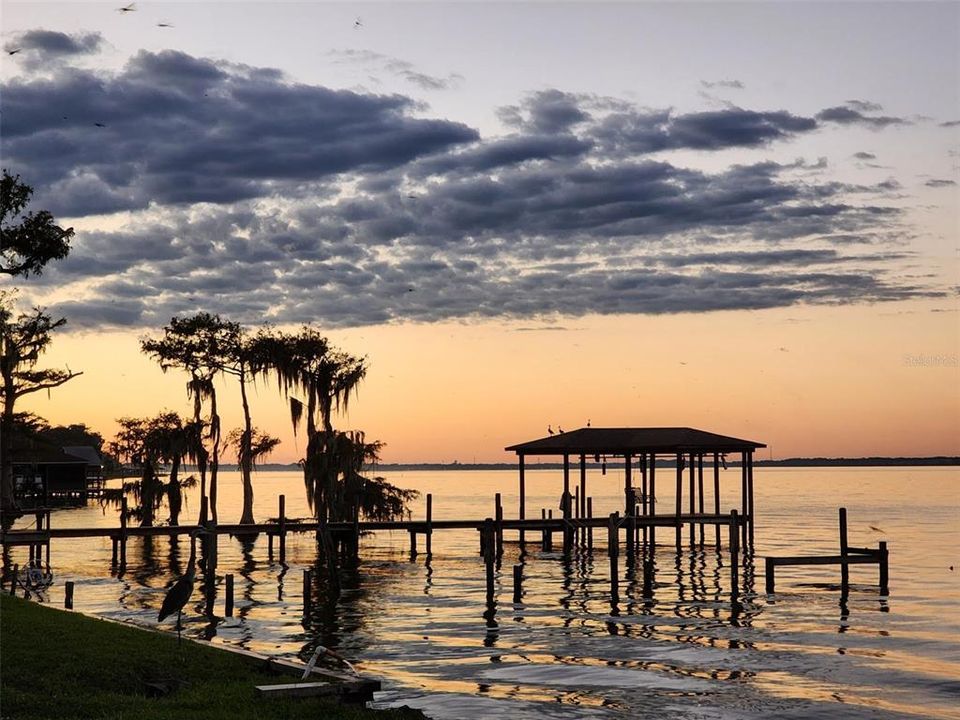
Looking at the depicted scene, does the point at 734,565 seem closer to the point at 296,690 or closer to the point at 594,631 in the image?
the point at 594,631

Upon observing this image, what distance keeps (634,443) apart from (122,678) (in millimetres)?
43785

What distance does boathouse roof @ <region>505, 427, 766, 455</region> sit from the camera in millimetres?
61062

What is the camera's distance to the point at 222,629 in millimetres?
34344

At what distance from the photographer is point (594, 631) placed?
35.2 meters

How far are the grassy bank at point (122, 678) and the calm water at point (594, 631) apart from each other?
430 centimetres

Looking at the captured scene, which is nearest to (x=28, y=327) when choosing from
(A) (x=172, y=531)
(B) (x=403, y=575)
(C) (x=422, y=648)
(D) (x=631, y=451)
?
(A) (x=172, y=531)

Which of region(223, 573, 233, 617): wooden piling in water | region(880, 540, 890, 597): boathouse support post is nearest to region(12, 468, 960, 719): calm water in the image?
region(223, 573, 233, 617): wooden piling in water

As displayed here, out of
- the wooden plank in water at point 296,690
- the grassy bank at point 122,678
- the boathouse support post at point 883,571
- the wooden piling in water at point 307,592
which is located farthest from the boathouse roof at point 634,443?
the wooden plank in water at point 296,690

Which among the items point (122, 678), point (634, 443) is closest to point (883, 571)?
point (634, 443)

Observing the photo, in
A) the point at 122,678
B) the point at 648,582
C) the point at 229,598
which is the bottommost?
the point at 648,582

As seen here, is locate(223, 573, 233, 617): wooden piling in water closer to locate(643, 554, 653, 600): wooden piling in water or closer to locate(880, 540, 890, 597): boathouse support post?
locate(643, 554, 653, 600): wooden piling in water

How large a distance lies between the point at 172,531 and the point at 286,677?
3731 centimetres

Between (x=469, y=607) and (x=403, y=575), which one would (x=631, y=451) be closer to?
(x=403, y=575)

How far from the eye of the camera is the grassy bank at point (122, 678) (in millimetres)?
17844
